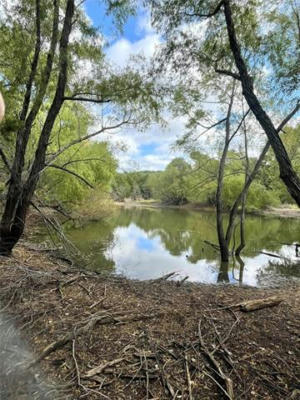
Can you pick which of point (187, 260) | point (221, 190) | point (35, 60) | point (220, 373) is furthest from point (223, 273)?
point (35, 60)

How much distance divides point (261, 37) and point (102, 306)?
18.1ft

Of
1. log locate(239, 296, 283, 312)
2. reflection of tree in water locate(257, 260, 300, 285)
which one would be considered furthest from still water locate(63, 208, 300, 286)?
log locate(239, 296, 283, 312)

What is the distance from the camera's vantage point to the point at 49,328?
102 inches

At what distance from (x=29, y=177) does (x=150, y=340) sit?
12.0 ft

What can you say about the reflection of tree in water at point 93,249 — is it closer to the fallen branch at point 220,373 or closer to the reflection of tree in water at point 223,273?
the reflection of tree in water at point 223,273

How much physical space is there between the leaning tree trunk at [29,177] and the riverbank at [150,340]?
58.0 inches

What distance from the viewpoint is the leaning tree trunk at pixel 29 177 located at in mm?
4473

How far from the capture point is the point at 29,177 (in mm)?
4770

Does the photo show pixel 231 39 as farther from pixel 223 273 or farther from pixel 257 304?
pixel 223 273

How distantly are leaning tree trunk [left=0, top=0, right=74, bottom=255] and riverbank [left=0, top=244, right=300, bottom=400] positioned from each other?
4.83 ft

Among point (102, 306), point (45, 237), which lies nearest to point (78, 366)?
point (102, 306)

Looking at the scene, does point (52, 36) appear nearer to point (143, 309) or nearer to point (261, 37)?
point (261, 37)

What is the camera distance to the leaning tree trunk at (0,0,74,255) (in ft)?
14.7

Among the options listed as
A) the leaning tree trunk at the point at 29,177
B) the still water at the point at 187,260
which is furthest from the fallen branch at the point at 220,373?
the still water at the point at 187,260
